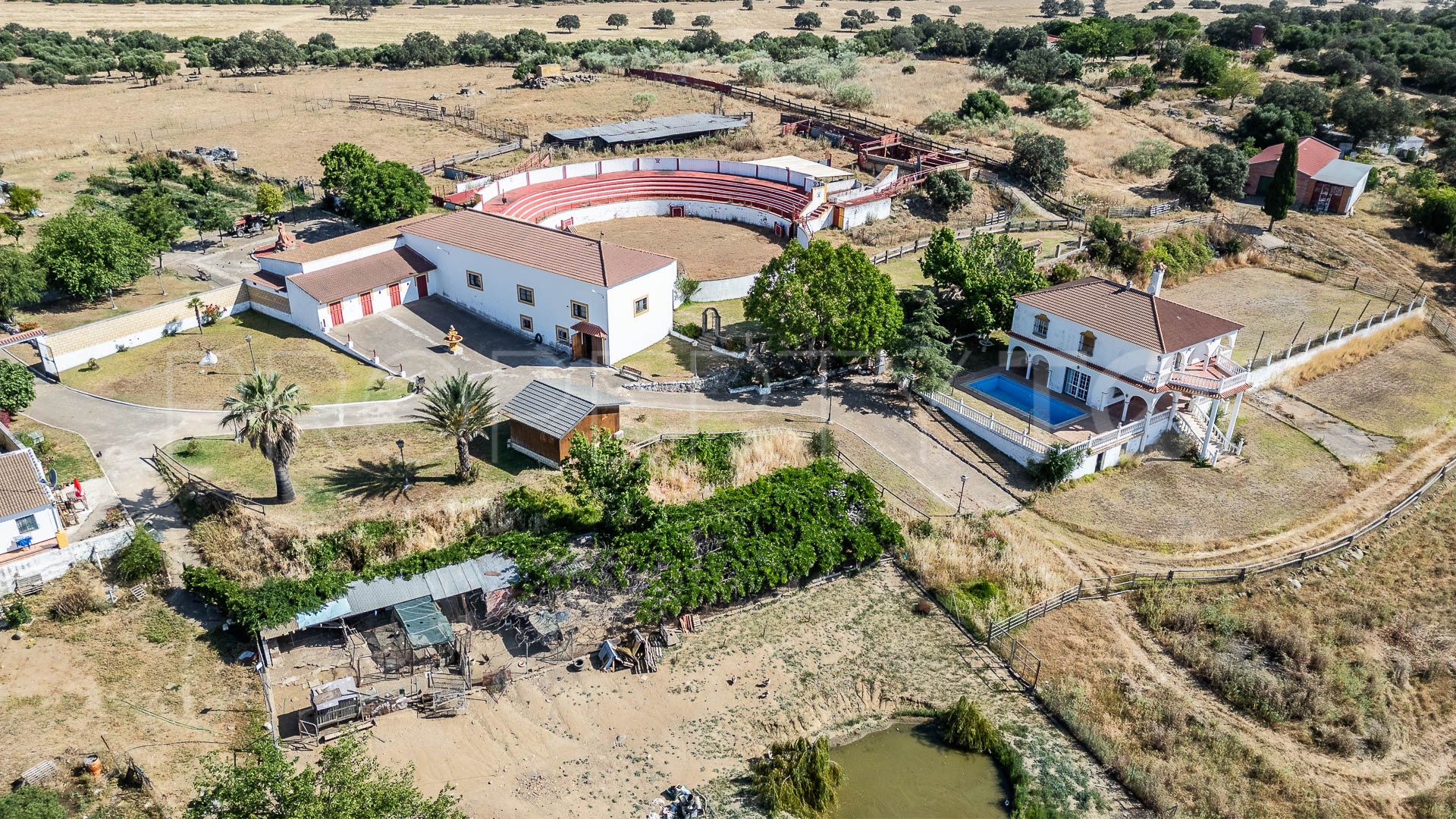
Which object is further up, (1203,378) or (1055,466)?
(1203,378)

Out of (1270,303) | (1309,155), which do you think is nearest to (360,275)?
(1270,303)

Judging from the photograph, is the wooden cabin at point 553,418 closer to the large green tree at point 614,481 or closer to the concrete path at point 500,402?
the large green tree at point 614,481

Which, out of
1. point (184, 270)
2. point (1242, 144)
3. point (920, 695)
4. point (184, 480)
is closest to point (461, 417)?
point (184, 480)

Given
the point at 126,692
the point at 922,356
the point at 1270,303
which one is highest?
the point at 922,356

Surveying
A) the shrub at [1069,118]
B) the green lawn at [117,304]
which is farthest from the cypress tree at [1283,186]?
the green lawn at [117,304]

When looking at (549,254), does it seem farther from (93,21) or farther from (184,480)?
(93,21)

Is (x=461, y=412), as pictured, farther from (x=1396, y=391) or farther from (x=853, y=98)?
(x=853, y=98)

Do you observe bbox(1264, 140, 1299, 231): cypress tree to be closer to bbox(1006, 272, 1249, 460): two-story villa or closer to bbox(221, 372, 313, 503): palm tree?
bbox(1006, 272, 1249, 460): two-story villa
